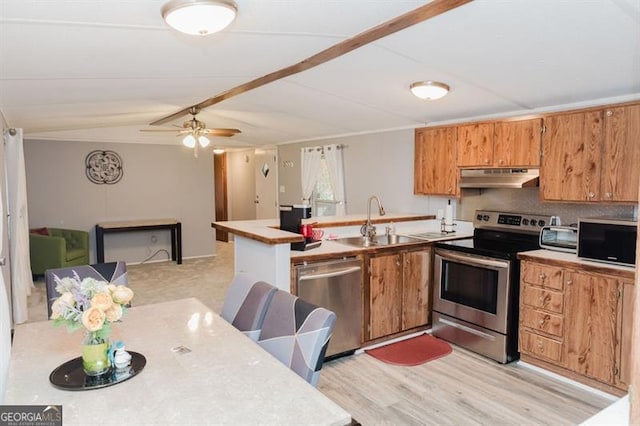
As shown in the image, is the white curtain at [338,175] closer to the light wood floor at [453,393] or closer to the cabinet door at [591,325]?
the light wood floor at [453,393]

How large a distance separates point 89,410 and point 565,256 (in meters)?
3.29

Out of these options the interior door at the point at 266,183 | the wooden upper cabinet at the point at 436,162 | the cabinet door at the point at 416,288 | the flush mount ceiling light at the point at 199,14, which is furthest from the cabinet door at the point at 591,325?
the interior door at the point at 266,183

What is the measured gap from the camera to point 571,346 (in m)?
3.12

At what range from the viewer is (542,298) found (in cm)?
329

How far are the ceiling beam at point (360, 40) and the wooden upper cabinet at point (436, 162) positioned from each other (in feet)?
6.09

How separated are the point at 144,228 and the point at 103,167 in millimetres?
1241

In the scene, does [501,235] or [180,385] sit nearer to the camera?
[180,385]

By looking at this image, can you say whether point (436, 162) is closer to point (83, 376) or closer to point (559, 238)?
point (559, 238)

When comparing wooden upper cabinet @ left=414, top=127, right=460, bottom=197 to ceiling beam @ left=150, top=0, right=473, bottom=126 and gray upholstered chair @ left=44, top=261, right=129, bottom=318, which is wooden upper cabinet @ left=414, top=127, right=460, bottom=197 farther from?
gray upholstered chair @ left=44, top=261, right=129, bottom=318

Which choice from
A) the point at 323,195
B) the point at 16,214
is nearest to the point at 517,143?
the point at 323,195

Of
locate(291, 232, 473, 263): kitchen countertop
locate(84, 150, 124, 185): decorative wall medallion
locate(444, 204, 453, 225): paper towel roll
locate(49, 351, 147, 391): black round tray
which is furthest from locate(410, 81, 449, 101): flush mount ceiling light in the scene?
locate(84, 150, 124, 185): decorative wall medallion

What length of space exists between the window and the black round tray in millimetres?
4914

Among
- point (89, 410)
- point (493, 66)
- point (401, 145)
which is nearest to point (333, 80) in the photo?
point (493, 66)

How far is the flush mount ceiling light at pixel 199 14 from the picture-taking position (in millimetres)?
1687
